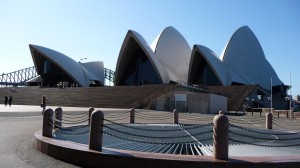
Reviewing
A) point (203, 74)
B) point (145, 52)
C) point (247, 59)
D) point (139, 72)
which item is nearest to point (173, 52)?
point (203, 74)

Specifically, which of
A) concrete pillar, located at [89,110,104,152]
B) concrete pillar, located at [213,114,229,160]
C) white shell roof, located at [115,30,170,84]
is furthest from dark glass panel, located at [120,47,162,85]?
concrete pillar, located at [213,114,229,160]

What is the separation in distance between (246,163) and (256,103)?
43936 mm

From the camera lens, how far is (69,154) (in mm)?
6125

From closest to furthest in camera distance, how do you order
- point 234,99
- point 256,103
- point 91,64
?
point 234,99 → point 256,103 → point 91,64

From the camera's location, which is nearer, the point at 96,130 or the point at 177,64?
the point at 96,130

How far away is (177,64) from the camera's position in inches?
2442

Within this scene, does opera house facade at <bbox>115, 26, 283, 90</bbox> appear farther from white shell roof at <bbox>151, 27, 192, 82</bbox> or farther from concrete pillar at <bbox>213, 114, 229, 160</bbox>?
concrete pillar at <bbox>213, 114, 229, 160</bbox>

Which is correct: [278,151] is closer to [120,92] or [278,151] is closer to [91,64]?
[120,92]

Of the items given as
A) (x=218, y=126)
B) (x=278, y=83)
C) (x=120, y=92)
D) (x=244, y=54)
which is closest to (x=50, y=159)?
(x=218, y=126)

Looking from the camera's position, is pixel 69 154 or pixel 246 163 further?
pixel 69 154

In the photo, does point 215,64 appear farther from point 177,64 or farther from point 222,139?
point 222,139

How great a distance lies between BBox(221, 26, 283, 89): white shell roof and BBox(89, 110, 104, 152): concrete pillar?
2108 inches

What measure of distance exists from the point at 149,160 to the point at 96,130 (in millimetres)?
1187

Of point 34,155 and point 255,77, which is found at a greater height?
point 255,77
